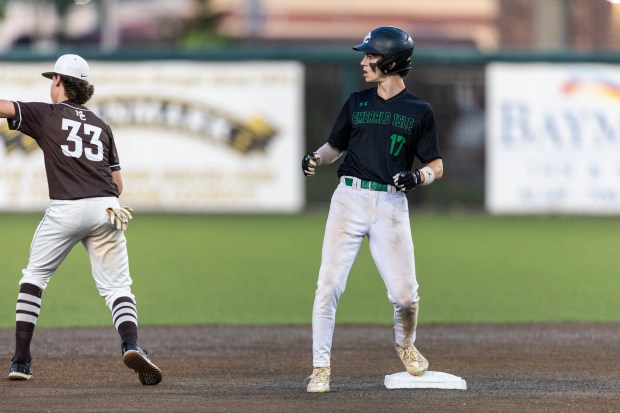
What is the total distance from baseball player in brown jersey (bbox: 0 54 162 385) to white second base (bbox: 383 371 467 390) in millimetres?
1485

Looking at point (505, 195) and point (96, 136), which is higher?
point (96, 136)

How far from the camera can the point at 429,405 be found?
7.80m

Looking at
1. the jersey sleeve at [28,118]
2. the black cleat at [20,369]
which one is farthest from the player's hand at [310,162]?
the black cleat at [20,369]

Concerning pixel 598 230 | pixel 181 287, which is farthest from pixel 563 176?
pixel 181 287

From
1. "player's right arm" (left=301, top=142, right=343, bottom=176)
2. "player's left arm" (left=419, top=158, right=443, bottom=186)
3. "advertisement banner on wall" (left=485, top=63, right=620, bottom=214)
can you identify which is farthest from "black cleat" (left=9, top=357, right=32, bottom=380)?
"advertisement banner on wall" (left=485, top=63, right=620, bottom=214)

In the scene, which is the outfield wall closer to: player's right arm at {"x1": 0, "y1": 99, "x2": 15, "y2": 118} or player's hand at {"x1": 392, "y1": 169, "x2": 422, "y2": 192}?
player's right arm at {"x1": 0, "y1": 99, "x2": 15, "y2": 118}

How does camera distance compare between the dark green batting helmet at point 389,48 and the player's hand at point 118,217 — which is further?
the player's hand at point 118,217

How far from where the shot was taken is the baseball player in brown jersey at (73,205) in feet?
28.2

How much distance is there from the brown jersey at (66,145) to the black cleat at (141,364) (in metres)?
1.03

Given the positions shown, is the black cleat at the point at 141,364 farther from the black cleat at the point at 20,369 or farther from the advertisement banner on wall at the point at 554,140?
the advertisement banner on wall at the point at 554,140

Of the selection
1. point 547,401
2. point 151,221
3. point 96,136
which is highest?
point 96,136

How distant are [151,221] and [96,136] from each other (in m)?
15.4

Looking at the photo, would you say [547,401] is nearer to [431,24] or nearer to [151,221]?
[151,221]

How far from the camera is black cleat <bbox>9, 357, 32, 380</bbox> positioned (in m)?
8.64
